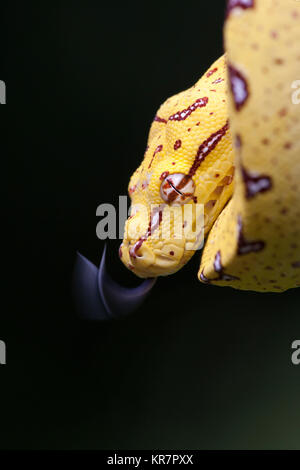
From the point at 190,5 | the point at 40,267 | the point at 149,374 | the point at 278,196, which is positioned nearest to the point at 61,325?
the point at 40,267

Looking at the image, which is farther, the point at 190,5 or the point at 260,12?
the point at 190,5

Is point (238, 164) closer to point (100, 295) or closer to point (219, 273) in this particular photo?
point (219, 273)

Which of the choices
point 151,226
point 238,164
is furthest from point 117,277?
point 238,164

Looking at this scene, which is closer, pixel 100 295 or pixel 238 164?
pixel 238 164

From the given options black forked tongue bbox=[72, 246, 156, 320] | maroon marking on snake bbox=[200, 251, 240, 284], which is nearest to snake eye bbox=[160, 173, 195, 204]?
maroon marking on snake bbox=[200, 251, 240, 284]

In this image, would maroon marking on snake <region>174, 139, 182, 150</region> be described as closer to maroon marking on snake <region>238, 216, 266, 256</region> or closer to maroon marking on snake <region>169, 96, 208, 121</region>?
maroon marking on snake <region>169, 96, 208, 121</region>

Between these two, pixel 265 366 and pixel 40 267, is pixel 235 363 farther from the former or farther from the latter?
pixel 40 267
